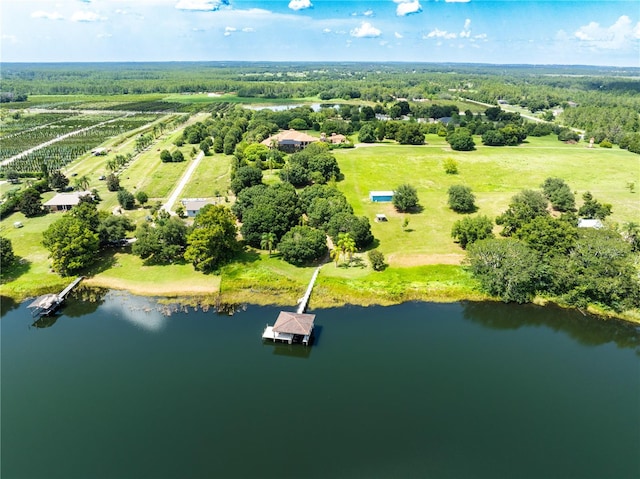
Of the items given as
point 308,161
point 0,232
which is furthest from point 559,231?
point 0,232

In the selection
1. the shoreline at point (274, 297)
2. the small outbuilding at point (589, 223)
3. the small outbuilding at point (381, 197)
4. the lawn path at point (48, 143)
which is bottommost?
the shoreline at point (274, 297)

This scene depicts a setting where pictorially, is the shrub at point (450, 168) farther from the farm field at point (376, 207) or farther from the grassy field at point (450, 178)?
the farm field at point (376, 207)

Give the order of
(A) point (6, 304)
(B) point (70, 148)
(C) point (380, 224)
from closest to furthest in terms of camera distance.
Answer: (A) point (6, 304) → (C) point (380, 224) → (B) point (70, 148)

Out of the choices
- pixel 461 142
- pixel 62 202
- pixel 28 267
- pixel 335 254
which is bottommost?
pixel 28 267

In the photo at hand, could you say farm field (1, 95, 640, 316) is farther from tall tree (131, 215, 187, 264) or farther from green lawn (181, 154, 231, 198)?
tall tree (131, 215, 187, 264)

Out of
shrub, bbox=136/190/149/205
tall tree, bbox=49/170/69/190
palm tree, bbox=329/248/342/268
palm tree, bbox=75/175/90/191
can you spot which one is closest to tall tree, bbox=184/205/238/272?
palm tree, bbox=329/248/342/268

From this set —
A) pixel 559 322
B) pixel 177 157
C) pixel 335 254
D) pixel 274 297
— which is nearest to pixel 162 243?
pixel 274 297

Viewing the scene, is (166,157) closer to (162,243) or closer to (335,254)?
(162,243)

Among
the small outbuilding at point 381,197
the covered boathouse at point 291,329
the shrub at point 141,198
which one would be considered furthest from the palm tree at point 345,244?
the shrub at point 141,198
